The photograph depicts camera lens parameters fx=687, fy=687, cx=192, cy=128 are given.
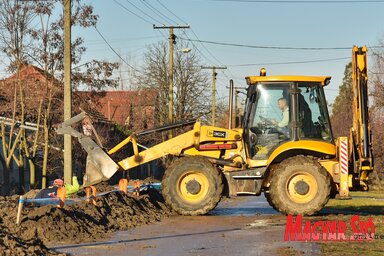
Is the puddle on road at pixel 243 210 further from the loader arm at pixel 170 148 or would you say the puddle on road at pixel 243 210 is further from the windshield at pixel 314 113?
the windshield at pixel 314 113

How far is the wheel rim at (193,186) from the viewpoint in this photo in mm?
15945

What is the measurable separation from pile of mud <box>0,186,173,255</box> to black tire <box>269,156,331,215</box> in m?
2.83

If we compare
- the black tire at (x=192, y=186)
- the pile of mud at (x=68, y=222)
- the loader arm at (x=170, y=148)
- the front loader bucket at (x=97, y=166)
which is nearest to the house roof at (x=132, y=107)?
the loader arm at (x=170, y=148)

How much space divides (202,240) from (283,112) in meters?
5.34

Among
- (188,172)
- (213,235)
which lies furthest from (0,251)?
(188,172)

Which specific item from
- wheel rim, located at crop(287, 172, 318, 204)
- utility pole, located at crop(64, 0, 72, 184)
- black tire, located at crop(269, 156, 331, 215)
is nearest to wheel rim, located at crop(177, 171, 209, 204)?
black tire, located at crop(269, 156, 331, 215)

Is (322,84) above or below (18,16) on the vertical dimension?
below

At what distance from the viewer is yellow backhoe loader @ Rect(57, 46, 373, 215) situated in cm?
1565

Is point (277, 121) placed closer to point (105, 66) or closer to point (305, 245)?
point (305, 245)

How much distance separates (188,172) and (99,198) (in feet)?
7.31

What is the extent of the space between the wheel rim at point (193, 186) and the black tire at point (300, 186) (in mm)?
1557

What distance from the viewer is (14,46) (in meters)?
27.7

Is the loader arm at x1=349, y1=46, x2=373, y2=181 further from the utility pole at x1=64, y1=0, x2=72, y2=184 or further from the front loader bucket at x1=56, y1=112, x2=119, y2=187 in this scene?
the utility pole at x1=64, y1=0, x2=72, y2=184

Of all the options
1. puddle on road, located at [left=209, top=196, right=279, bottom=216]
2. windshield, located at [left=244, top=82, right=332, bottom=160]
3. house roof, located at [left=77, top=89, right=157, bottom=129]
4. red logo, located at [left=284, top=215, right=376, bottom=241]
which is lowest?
puddle on road, located at [left=209, top=196, right=279, bottom=216]
